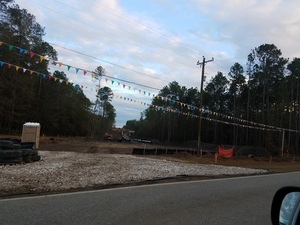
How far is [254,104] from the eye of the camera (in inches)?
3017

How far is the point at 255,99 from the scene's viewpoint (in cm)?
7431

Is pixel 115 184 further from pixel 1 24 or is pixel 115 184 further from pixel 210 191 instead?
pixel 1 24

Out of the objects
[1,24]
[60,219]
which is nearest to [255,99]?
[1,24]

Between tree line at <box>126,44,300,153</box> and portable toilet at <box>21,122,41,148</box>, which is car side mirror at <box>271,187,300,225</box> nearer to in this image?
portable toilet at <box>21,122,41,148</box>

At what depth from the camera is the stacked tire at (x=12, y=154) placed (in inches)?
570

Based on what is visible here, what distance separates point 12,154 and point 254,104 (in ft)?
228

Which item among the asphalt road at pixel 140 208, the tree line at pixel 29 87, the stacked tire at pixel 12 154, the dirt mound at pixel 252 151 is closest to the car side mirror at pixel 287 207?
the asphalt road at pixel 140 208

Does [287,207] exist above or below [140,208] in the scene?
above

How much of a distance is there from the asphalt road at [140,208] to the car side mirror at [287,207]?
3.98 m

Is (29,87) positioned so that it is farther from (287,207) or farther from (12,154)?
(287,207)

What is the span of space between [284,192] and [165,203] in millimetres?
5775

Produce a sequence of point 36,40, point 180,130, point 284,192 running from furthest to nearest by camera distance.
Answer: point 180,130, point 36,40, point 284,192

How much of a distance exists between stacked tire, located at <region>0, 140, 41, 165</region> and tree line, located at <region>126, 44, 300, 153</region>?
104 ft

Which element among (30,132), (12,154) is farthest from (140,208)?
(30,132)
